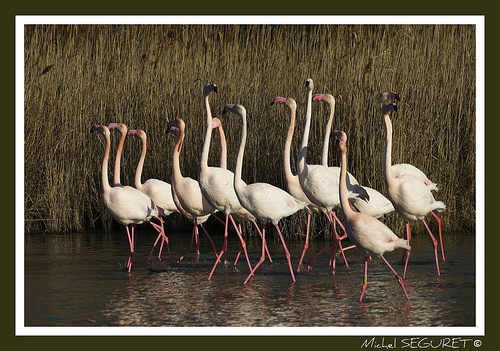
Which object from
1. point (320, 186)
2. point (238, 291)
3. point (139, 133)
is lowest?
point (238, 291)

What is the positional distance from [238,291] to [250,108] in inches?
208

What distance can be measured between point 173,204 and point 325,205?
97.8 inches

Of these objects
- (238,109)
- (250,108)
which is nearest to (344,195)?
(238,109)

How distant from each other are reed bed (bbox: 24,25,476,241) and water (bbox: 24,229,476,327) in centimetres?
160

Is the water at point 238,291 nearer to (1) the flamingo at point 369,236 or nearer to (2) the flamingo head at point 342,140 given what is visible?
(1) the flamingo at point 369,236

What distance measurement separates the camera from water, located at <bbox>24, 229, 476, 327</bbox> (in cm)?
982

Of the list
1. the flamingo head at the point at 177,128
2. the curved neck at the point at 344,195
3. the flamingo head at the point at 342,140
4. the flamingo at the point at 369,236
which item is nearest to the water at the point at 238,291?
the flamingo at the point at 369,236

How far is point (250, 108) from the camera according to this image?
15914mm

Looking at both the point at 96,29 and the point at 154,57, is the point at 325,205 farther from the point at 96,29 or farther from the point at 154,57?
the point at 96,29

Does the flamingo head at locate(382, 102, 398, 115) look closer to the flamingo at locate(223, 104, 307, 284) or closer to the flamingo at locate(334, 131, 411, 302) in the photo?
the flamingo at locate(223, 104, 307, 284)

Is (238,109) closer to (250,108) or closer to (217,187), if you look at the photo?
(217,187)

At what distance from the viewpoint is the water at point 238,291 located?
32.2 feet

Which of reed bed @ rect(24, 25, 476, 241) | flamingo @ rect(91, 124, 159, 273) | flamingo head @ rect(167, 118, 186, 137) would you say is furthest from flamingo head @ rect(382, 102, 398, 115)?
flamingo @ rect(91, 124, 159, 273)

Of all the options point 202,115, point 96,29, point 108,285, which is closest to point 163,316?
point 108,285
